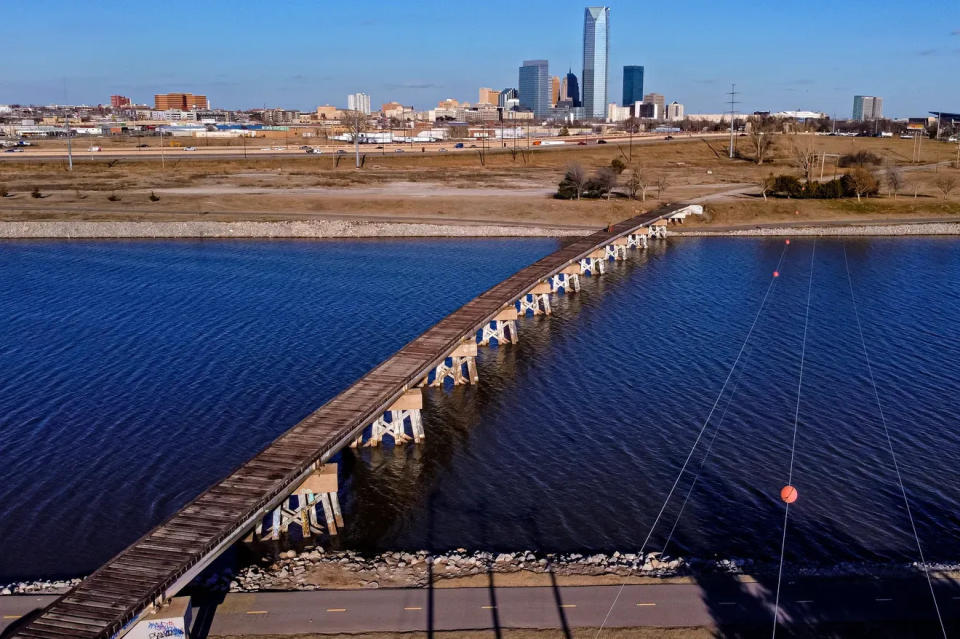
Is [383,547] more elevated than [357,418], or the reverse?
[357,418]

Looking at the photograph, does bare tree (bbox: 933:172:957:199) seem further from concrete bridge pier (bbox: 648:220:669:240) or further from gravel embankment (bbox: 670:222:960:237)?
concrete bridge pier (bbox: 648:220:669:240)

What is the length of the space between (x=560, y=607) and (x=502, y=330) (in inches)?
950

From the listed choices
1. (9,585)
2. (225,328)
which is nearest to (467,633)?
(9,585)

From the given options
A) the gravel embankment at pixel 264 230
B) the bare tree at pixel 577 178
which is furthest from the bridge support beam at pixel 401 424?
the bare tree at pixel 577 178

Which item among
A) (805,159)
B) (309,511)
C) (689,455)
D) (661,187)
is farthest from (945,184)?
(309,511)

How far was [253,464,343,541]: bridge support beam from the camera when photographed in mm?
23719

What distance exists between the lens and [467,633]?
19031 mm

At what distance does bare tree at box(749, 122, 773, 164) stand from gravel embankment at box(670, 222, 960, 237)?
55.0 metres

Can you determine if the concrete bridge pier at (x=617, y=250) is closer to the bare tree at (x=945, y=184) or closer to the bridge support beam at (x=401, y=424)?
the bridge support beam at (x=401, y=424)

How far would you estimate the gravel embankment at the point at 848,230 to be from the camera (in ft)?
259

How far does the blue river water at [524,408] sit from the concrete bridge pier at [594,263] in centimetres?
220

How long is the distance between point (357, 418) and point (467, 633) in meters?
9.03

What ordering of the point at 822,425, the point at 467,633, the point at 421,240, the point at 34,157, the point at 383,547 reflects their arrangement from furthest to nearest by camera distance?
1. the point at 34,157
2. the point at 421,240
3. the point at 822,425
4. the point at 383,547
5. the point at 467,633

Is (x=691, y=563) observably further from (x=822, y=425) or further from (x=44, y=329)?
(x=44, y=329)
